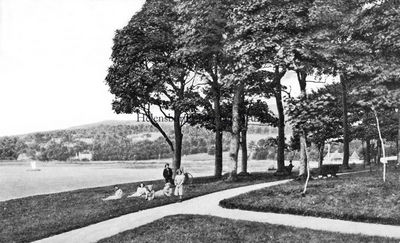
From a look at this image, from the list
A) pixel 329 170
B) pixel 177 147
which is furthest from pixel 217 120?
pixel 329 170

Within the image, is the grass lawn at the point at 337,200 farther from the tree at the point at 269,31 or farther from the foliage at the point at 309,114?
the tree at the point at 269,31

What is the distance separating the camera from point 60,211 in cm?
2570

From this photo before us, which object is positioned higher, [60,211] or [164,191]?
[164,191]

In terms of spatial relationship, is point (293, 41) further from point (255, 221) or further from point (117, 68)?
point (117, 68)

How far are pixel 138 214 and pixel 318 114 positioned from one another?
1126 cm

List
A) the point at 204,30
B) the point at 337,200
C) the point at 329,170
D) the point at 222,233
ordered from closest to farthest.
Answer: the point at 222,233 < the point at 337,200 < the point at 329,170 < the point at 204,30

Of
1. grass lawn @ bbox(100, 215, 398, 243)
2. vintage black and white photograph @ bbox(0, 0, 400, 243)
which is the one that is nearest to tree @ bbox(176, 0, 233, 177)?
vintage black and white photograph @ bbox(0, 0, 400, 243)

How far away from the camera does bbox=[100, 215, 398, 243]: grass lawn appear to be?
15.1 meters

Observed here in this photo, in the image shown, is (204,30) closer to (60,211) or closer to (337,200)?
(60,211)

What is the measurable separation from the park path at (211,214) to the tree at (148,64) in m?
15.9

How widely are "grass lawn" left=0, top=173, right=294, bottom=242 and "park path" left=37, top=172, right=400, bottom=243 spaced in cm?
119

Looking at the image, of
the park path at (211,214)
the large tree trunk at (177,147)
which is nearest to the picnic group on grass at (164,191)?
the park path at (211,214)

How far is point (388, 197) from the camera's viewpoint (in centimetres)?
2014

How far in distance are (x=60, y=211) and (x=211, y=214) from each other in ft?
36.0
